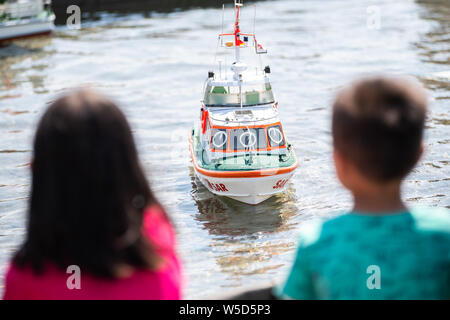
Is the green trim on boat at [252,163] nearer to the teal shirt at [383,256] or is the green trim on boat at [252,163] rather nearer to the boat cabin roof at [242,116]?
the boat cabin roof at [242,116]

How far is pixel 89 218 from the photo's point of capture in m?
1.99

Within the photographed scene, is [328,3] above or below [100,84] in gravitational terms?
above

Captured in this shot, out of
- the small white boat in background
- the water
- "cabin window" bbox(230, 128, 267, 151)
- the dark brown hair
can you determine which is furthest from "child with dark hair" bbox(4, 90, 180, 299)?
the small white boat in background

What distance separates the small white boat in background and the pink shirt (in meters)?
32.9

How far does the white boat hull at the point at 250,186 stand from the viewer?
12.3 m

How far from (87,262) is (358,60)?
28538 mm

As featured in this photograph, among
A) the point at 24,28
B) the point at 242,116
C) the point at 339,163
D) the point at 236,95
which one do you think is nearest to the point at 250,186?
the point at 242,116

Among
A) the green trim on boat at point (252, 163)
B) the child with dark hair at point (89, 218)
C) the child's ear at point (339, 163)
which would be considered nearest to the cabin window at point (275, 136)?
the green trim on boat at point (252, 163)

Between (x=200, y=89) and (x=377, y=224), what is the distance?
954 inches

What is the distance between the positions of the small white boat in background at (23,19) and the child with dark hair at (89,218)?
33.0 metres

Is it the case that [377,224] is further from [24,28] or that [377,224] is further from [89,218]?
[24,28]

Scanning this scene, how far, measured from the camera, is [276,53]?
3036 centimetres
